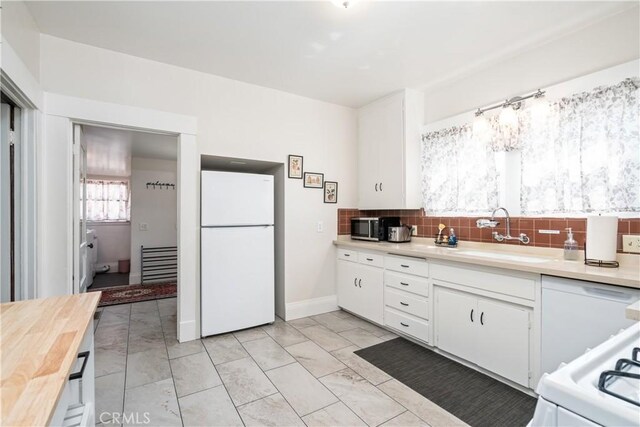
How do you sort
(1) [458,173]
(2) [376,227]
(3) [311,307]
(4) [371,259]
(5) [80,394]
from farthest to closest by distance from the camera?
(3) [311,307], (2) [376,227], (4) [371,259], (1) [458,173], (5) [80,394]

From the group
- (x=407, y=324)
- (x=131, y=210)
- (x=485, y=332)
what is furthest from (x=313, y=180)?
(x=131, y=210)

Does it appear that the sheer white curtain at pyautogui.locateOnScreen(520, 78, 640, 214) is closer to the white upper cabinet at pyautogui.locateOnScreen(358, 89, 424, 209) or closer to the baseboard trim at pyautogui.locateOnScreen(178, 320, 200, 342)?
the white upper cabinet at pyautogui.locateOnScreen(358, 89, 424, 209)

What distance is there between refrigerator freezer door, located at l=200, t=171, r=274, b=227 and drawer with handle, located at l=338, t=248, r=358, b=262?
3.28 feet

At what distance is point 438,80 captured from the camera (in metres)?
3.01

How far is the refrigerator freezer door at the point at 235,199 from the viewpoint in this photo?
9.30 feet

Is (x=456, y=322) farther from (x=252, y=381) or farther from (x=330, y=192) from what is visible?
(x=330, y=192)

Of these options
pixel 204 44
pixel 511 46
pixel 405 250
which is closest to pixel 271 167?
pixel 204 44

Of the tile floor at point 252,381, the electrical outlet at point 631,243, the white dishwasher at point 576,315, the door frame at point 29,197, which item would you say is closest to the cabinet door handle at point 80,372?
the tile floor at point 252,381

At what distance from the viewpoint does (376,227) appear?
339cm

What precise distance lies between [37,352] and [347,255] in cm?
294

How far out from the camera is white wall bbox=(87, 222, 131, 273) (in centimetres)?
615

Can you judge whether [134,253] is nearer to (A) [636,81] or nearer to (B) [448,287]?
(B) [448,287]

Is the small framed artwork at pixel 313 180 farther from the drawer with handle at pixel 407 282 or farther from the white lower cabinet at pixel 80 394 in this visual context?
the white lower cabinet at pixel 80 394

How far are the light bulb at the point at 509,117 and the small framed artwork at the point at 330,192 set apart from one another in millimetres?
1909
